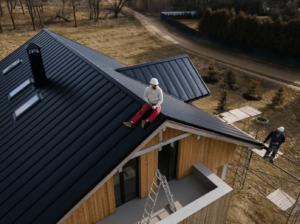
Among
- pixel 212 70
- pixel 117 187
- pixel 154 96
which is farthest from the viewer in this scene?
pixel 212 70

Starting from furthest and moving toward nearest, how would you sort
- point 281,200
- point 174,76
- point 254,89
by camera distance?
point 254,89
point 174,76
point 281,200

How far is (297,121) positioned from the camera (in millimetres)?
21938

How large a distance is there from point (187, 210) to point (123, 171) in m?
2.47

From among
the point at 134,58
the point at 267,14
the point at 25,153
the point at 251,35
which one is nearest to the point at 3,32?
the point at 134,58

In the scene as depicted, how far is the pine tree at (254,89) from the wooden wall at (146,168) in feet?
69.2

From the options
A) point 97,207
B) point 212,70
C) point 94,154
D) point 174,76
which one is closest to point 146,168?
point 97,207

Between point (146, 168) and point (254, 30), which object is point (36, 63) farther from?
point (254, 30)

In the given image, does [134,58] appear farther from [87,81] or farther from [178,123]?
[178,123]

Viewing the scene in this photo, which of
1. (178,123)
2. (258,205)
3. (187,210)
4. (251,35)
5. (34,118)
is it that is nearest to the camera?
(178,123)

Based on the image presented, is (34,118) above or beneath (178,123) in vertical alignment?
beneath

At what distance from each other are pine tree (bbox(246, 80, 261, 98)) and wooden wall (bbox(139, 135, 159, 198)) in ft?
69.2

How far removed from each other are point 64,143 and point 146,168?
2.95m

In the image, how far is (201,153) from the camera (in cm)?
990

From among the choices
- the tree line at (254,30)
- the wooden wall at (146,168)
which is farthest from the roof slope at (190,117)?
the tree line at (254,30)
